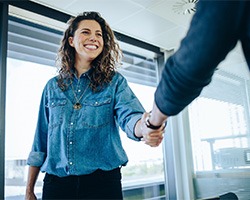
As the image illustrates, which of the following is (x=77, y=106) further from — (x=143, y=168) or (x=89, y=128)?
(x=143, y=168)

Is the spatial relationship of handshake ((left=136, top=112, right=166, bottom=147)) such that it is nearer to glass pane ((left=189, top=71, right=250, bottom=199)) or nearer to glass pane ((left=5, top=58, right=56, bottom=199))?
glass pane ((left=5, top=58, right=56, bottom=199))

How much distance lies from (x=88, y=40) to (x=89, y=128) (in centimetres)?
48

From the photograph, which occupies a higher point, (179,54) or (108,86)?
(108,86)

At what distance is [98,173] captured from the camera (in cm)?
127

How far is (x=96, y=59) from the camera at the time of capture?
59.1 inches

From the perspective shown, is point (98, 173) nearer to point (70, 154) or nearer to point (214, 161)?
point (70, 154)

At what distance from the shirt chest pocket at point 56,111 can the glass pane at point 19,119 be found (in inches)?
47.1

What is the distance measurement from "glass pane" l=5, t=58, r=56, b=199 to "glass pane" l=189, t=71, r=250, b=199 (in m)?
2.00

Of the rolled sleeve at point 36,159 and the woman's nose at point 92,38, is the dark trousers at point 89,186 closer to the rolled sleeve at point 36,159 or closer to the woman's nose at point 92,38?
the rolled sleeve at point 36,159

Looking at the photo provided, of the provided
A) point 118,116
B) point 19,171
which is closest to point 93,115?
point 118,116

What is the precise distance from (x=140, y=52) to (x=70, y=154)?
268 centimetres

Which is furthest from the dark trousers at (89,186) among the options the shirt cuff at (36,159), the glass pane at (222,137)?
the glass pane at (222,137)

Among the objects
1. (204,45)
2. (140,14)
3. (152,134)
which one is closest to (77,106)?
(152,134)

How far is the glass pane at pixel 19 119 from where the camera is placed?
245 cm
